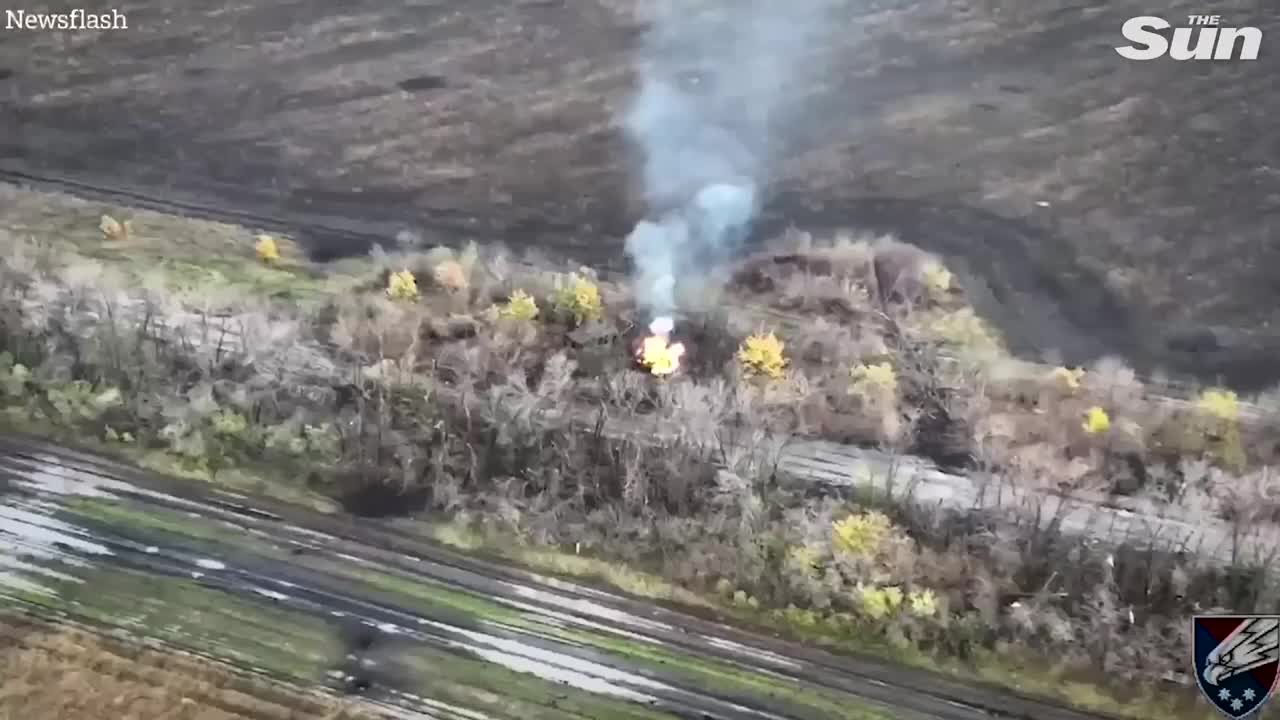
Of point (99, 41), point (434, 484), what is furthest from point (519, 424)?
point (99, 41)

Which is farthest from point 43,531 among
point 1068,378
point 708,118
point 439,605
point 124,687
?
point 1068,378

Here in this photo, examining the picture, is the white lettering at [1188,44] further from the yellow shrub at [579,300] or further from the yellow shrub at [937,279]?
the yellow shrub at [579,300]

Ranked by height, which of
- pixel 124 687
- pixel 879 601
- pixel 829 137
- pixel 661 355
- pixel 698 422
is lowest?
pixel 124 687

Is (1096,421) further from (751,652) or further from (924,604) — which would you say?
(751,652)

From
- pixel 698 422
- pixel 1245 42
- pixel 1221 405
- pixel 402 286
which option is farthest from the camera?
pixel 402 286

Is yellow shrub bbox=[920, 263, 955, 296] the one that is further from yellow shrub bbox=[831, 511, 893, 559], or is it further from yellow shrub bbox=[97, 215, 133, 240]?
yellow shrub bbox=[97, 215, 133, 240]

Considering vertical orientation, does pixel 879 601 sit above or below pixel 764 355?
below

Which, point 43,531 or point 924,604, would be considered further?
point 43,531

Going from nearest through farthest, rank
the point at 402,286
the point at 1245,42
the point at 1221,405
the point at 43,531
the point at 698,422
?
the point at 1245,42 → the point at 1221,405 → the point at 698,422 → the point at 402,286 → the point at 43,531

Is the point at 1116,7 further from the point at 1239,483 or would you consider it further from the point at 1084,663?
the point at 1084,663
